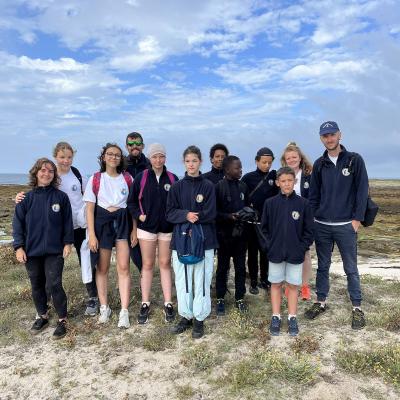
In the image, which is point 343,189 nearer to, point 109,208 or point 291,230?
point 291,230

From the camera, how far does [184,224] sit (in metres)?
5.63

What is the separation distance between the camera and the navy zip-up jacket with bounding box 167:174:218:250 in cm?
565

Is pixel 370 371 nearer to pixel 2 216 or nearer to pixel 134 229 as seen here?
pixel 134 229

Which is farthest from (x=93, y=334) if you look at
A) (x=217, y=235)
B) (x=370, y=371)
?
(x=370, y=371)

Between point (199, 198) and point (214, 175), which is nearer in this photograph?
point (199, 198)

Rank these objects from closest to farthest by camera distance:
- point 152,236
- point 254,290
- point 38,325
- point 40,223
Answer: point 40,223 → point 152,236 → point 38,325 → point 254,290

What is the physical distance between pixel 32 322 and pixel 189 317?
9.74 ft

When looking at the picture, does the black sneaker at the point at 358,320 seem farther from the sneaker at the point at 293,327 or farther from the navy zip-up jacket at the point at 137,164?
the navy zip-up jacket at the point at 137,164

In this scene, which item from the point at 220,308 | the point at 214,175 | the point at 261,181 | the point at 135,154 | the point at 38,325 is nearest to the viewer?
the point at 38,325

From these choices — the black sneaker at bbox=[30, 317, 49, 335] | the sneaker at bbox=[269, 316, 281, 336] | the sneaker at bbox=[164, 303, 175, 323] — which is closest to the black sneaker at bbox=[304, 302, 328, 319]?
the sneaker at bbox=[269, 316, 281, 336]

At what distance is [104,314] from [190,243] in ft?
7.24

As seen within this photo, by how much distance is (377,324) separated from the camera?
600 centimetres

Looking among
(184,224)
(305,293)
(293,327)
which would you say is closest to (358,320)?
(293,327)

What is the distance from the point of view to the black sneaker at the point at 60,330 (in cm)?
598
